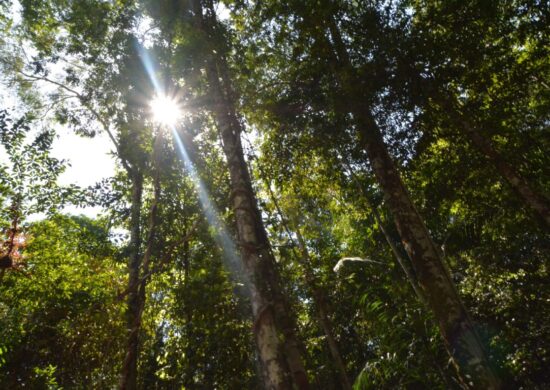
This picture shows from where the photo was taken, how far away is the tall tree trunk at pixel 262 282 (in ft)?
10.8

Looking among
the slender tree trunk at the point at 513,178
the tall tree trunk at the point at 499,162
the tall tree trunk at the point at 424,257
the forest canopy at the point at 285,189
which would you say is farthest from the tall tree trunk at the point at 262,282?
the slender tree trunk at the point at 513,178

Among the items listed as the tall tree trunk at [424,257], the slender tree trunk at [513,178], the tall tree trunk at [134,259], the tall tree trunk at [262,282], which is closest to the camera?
the tall tree trunk at [262,282]

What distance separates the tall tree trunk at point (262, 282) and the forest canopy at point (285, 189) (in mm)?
33

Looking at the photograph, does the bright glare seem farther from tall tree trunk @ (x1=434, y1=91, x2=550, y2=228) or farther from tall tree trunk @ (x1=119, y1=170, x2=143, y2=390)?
tall tree trunk @ (x1=434, y1=91, x2=550, y2=228)

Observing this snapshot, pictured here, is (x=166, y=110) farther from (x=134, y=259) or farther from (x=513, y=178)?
(x=513, y=178)

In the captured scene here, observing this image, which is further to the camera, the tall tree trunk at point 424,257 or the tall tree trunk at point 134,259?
the tall tree trunk at point 134,259

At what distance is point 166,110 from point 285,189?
13.0ft

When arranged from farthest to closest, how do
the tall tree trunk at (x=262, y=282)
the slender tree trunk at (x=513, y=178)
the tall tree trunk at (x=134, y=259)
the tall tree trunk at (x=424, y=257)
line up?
1. the tall tree trunk at (x=134, y=259)
2. the slender tree trunk at (x=513, y=178)
3. the tall tree trunk at (x=424, y=257)
4. the tall tree trunk at (x=262, y=282)

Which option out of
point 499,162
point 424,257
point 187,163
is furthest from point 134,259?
point 499,162

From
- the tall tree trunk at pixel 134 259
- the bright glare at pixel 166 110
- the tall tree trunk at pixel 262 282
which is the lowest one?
the tall tree trunk at pixel 262 282

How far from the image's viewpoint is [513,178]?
7480mm

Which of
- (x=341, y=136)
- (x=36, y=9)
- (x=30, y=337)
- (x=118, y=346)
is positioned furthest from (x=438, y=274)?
(x=36, y=9)

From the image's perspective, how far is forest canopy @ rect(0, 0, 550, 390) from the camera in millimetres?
5801

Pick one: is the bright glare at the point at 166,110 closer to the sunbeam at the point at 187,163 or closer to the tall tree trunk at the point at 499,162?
the sunbeam at the point at 187,163
